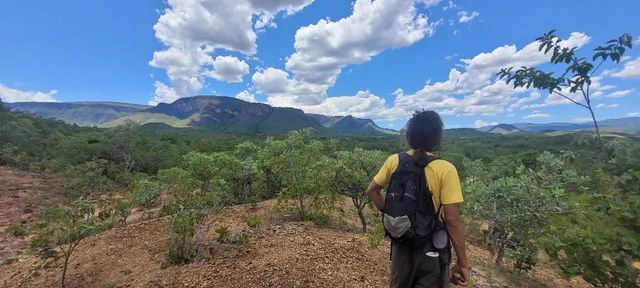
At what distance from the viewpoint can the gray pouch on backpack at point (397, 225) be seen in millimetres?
2564

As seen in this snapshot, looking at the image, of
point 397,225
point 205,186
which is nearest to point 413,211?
point 397,225

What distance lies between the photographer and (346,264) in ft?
18.7

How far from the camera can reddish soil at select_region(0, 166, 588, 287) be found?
17.1 feet

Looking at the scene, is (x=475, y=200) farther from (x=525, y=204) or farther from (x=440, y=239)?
(x=440, y=239)

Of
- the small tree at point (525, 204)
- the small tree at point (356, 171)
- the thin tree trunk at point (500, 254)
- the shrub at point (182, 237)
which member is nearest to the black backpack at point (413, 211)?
the small tree at point (525, 204)

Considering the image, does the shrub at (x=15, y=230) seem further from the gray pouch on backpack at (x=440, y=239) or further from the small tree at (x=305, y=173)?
the gray pouch on backpack at (x=440, y=239)

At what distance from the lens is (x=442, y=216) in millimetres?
2645

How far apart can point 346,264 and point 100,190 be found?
19543 mm

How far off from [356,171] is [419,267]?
6.11 meters

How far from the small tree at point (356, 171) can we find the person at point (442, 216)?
19.2ft

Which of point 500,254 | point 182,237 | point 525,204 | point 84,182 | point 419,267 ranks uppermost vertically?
point 419,267

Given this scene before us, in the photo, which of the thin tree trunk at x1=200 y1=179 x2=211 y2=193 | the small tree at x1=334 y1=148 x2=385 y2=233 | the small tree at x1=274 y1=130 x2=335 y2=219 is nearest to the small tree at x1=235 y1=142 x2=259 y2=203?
the small tree at x1=274 y1=130 x2=335 y2=219

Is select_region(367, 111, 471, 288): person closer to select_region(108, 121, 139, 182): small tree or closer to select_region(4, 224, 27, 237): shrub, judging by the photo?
select_region(4, 224, 27, 237): shrub

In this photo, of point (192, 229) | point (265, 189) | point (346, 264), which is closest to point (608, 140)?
point (346, 264)
